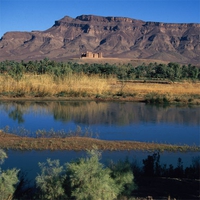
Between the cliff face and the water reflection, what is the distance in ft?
359

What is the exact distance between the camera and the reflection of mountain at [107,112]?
18344 millimetres

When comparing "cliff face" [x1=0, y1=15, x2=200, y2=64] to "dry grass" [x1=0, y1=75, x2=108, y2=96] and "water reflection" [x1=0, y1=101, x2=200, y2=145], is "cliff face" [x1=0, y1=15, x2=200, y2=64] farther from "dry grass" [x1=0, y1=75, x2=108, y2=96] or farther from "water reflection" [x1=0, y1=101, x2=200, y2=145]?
"water reflection" [x1=0, y1=101, x2=200, y2=145]

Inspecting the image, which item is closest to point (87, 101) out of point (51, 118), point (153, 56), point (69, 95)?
point (69, 95)

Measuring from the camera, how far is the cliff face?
14300 cm

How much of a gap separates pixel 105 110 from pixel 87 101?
4.76m

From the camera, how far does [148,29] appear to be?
19238 cm

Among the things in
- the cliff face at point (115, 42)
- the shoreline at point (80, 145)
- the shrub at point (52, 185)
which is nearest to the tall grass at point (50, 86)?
the shoreline at point (80, 145)

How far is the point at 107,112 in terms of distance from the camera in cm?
2092

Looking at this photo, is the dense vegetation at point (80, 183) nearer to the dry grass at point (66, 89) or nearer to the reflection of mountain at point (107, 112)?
the reflection of mountain at point (107, 112)

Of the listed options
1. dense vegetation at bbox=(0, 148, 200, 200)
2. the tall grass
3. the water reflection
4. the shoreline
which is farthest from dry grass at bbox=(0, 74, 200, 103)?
dense vegetation at bbox=(0, 148, 200, 200)

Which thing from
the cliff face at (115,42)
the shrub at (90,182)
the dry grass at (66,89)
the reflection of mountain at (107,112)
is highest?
the cliff face at (115,42)

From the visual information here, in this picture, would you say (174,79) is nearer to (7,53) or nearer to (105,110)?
(105,110)

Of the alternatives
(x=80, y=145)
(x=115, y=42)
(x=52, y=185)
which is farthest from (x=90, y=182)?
(x=115, y=42)

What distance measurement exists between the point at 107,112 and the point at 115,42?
495 feet
